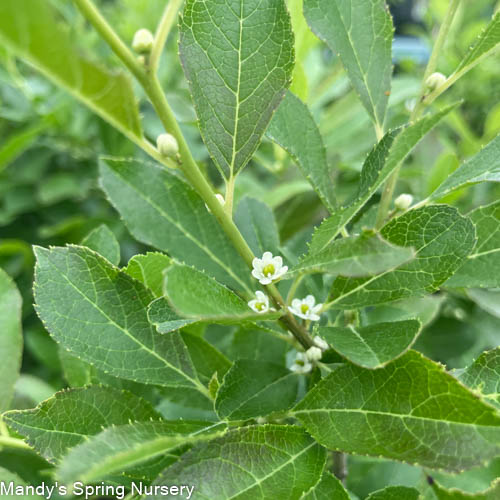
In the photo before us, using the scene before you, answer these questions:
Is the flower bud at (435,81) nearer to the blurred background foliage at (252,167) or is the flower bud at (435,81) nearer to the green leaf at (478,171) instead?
the green leaf at (478,171)

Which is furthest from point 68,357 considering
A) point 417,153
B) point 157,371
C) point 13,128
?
point 13,128

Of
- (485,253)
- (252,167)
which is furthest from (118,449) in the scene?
(252,167)

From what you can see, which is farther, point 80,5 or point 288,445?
point 288,445

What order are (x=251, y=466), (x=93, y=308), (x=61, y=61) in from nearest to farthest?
1. (x=61, y=61)
2. (x=251, y=466)
3. (x=93, y=308)

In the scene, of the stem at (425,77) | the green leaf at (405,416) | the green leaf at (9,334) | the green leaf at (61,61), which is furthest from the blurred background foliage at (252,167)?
the green leaf at (61,61)

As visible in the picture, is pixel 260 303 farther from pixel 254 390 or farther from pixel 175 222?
pixel 175 222

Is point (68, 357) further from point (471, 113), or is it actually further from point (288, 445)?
point (471, 113)
